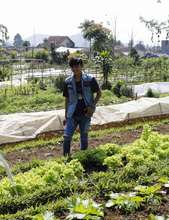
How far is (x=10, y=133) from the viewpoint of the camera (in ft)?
29.2

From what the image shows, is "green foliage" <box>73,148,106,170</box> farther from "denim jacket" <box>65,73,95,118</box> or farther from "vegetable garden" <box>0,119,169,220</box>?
"denim jacket" <box>65,73,95,118</box>

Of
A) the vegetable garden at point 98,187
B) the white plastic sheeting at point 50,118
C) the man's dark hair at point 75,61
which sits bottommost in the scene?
the white plastic sheeting at point 50,118

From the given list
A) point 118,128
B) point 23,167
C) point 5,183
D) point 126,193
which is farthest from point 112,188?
point 118,128

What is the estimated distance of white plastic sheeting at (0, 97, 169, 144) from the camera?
896cm

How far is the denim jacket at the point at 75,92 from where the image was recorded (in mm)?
5930

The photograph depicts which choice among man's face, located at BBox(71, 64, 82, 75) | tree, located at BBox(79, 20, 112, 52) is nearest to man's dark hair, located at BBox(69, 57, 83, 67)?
man's face, located at BBox(71, 64, 82, 75)

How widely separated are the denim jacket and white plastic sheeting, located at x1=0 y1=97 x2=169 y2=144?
9.60 ft

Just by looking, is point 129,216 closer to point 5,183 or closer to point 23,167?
point 5,183

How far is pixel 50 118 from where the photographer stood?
30.7 feet

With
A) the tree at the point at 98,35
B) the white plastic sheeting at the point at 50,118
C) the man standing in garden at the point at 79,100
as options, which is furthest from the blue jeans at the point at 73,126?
the tree at the point at 98,35

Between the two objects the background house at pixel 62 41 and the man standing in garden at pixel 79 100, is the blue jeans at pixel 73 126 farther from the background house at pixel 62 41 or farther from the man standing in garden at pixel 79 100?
the background house at pixel 62 41

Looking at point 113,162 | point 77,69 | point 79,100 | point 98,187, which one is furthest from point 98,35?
point 98,187

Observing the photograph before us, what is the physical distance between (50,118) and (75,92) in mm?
3470

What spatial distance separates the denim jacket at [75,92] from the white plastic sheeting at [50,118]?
115 inches
